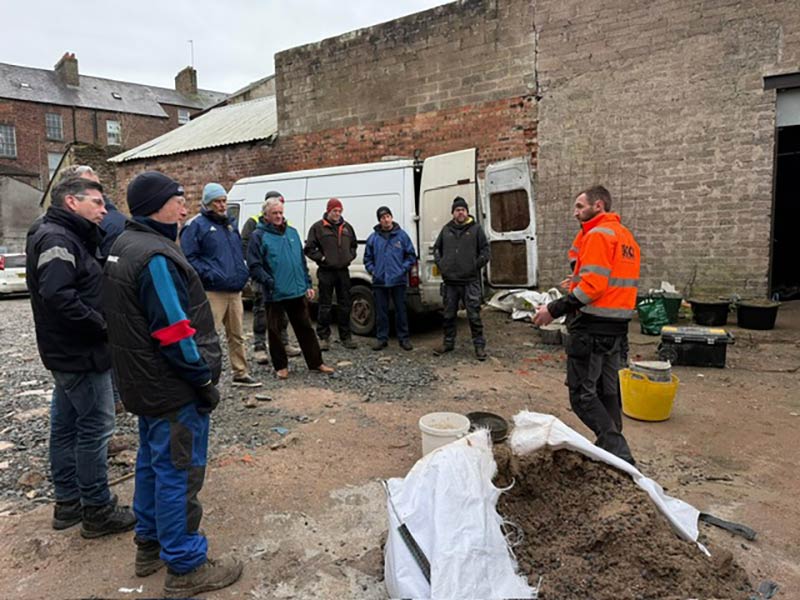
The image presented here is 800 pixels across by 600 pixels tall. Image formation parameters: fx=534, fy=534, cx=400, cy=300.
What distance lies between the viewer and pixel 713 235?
26.2 feet

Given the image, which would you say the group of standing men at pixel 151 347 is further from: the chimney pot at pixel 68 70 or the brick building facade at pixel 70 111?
the chimney pot at pixel 68 70

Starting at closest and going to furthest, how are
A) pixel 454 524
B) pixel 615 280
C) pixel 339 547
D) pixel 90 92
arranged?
pixel 454 524
pixel 339 547
pixel 615 280
pixel 90 92

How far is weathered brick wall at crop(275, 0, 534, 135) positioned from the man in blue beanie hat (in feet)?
26.6

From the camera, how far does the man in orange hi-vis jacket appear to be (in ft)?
10.8

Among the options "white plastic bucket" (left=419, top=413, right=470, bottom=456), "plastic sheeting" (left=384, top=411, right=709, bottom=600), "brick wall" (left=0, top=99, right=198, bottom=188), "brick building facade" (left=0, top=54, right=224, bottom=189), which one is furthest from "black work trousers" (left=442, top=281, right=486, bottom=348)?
"brick wall" (left=0, top=99, right=198, bottom=188)

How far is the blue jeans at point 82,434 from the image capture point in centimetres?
277

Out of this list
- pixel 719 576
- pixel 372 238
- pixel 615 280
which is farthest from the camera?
pixel 372 238

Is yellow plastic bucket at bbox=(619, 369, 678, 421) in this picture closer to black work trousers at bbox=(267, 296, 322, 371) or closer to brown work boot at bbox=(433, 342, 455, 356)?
brown work boot at bbox=(433, 342, 455, 356)

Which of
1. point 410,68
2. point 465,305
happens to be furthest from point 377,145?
point 465,305

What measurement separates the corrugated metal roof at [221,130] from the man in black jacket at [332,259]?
21.7 feet

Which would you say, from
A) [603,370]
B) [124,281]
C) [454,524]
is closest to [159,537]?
[124,281]

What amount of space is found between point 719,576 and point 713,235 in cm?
697

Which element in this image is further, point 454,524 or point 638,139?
point 638,139

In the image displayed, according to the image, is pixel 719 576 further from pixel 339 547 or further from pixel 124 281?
pixel 124 281
